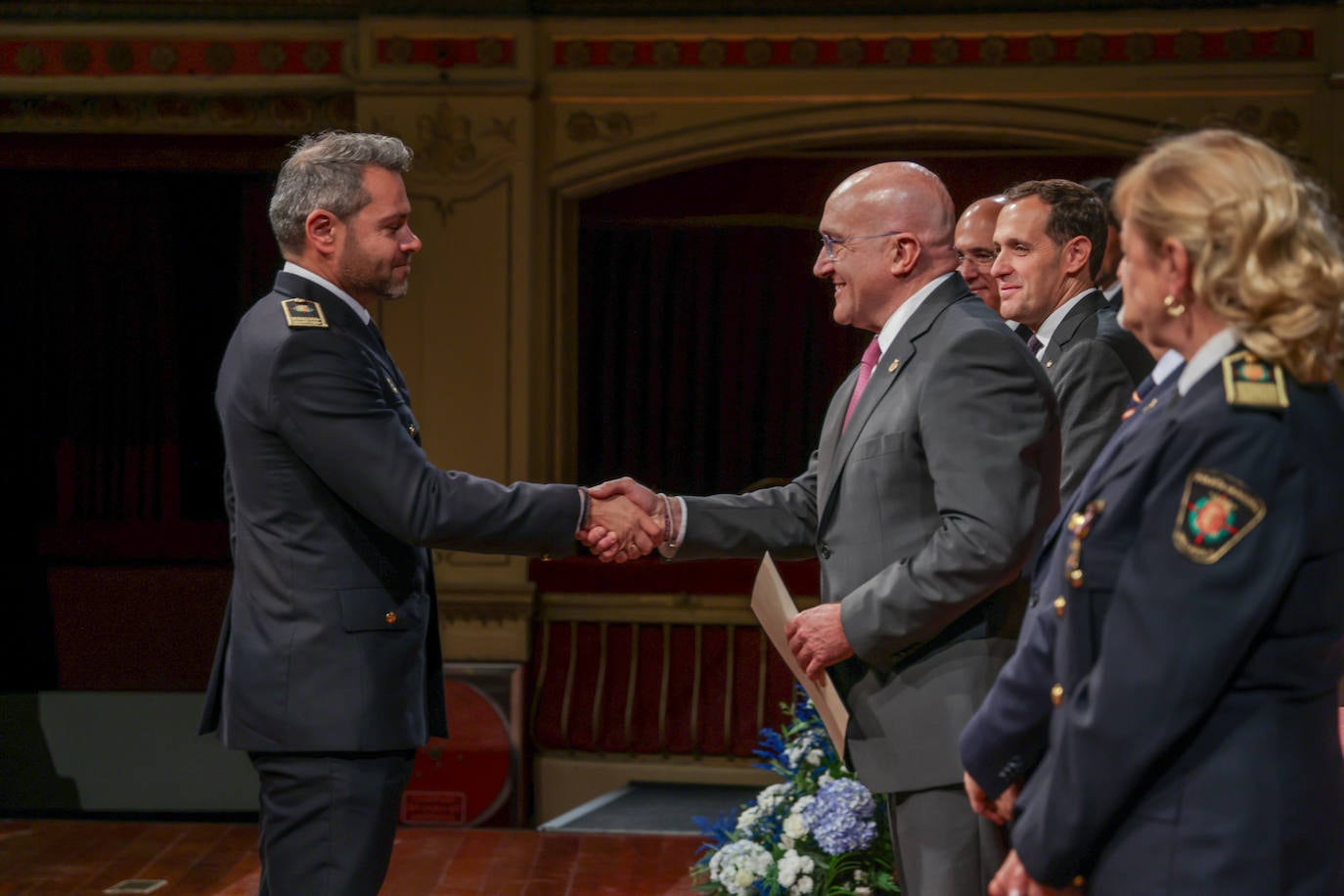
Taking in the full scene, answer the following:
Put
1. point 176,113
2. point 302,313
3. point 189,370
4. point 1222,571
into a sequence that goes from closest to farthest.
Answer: point 1222,571
point 302,313
point 176,113
point 189,370

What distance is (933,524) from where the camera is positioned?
223 cm

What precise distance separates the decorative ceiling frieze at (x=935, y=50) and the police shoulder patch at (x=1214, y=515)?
13.6ft

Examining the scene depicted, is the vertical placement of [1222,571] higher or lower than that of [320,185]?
lower

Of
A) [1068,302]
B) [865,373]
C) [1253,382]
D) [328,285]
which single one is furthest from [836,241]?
[1253,382]

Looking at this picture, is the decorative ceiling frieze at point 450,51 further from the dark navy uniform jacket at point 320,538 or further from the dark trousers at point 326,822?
the dark trousers at point 326,822

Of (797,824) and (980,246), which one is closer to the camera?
(797,824)

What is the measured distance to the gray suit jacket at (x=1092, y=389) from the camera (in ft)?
9.52

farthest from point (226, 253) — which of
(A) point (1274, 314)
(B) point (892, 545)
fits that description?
(A) point (1274, 314)

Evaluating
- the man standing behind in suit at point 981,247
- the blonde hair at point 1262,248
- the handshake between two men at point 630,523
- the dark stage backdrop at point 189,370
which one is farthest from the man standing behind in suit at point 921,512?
the dark stage backdrop at point 189,370

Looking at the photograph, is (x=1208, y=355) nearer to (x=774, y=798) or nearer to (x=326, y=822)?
(x=326, y=822)

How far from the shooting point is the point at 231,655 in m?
2.41

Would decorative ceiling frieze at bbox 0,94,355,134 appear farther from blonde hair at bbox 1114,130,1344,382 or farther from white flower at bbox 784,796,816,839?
blonde hair at bbox 1114,130,1344,382

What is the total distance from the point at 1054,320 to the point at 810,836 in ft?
4.09

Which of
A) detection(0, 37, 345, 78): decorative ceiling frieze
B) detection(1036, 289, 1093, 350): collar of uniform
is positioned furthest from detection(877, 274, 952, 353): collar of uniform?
detection(0, 37, 345, 78): decorative ceiling frieze
